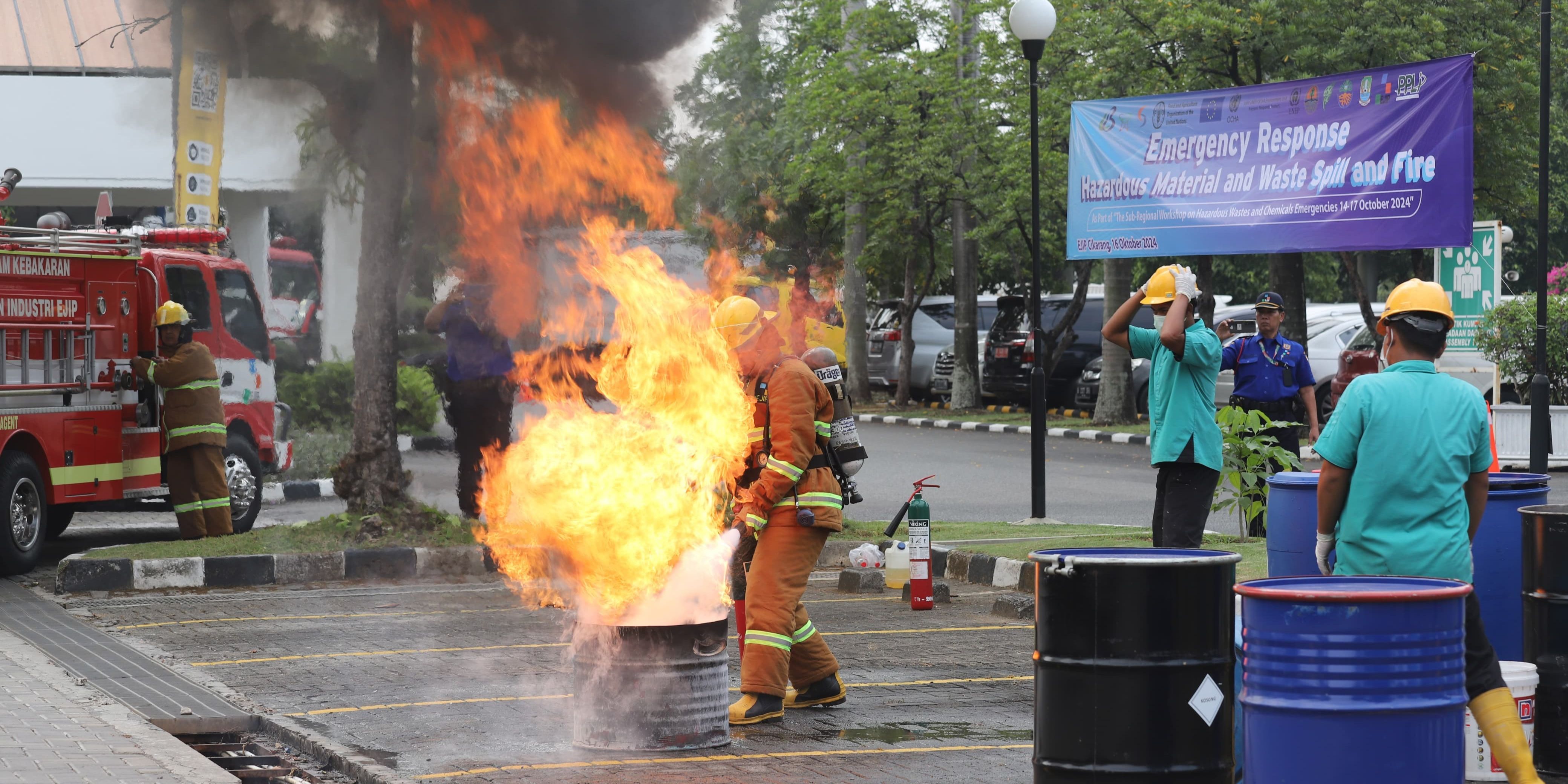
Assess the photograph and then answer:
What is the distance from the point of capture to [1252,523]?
38.2 ft

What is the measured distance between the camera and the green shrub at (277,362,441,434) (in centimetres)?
2109

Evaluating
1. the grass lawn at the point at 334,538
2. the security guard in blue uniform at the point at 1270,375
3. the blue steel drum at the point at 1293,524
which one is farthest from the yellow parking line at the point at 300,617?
the blue steel drum at the point at 1293,524

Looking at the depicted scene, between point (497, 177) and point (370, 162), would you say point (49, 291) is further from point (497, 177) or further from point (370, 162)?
point (497, 177)

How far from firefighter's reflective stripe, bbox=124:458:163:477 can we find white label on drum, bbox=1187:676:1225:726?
9.98 metres

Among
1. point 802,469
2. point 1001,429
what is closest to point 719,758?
point 802,469

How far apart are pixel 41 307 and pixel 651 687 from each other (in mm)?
7381

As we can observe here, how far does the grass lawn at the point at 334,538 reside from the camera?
38.5ft

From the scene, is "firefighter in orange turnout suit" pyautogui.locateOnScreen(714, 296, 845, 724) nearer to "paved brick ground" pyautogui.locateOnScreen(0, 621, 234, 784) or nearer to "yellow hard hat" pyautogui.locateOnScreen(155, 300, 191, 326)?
"paved brick ground" pyautogui.locateOnScreen(0, 621, 234, 784)

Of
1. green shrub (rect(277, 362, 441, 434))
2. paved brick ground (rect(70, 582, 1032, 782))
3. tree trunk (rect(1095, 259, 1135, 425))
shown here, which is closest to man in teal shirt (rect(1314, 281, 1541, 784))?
paved brick ground (rect(70, 582, 1032, 782))

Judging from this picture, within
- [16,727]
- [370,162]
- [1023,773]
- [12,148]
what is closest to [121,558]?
[370,162]

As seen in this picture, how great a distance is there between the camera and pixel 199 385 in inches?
498

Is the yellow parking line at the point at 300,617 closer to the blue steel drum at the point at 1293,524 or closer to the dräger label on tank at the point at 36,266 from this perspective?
the dräger label on tank at the point at 36,266

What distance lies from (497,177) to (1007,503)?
25.0ft

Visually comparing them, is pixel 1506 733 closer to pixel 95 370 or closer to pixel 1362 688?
pixel 1362 688
